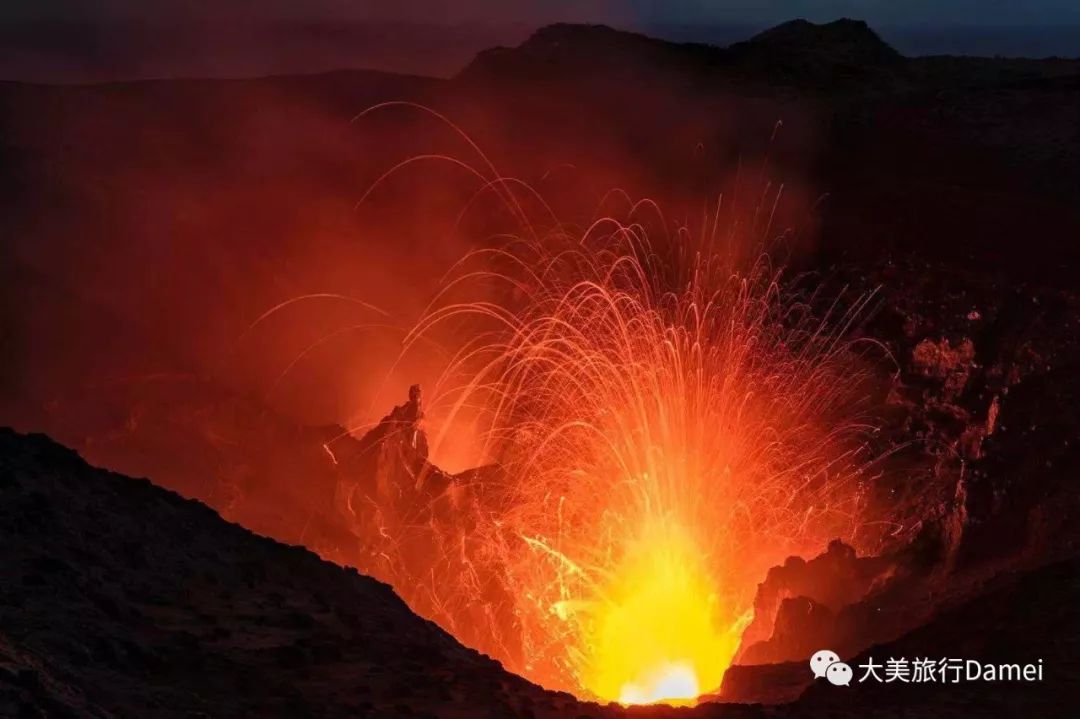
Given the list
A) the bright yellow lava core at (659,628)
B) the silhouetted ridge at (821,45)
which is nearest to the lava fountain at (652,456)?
the bright yellow lava core at (659,628)

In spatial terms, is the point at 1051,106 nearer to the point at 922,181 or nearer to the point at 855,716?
the point at 922,181

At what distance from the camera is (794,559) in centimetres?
1602

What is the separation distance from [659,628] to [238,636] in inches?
428

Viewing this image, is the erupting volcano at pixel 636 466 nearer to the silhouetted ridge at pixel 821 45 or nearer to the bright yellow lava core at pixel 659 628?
the bright yellow lava core at pixel 659 628

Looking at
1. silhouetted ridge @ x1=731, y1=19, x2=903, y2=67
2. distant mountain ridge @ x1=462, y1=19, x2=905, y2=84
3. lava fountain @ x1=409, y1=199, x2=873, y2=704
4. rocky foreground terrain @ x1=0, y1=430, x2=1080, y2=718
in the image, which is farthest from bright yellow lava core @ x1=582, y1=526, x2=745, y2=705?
silhouetted ridge @ x1=731, y1=19, x2=903, y2=67

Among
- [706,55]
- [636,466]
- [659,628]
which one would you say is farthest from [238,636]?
[706,55]

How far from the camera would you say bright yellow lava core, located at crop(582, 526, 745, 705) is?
58.2 feet

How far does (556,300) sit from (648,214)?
369 cm

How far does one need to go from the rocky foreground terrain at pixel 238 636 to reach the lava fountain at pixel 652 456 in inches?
287

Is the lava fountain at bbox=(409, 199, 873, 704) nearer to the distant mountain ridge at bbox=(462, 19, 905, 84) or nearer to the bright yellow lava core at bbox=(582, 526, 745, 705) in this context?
the bright yellow lava core at bbox=(582, 526, 745, 705)

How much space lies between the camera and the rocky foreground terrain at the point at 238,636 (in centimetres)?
763

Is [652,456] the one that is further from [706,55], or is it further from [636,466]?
[706,55]

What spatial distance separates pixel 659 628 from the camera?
60.1 ft

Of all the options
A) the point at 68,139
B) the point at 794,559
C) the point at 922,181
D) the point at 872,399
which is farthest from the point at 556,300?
the point at 68,139
